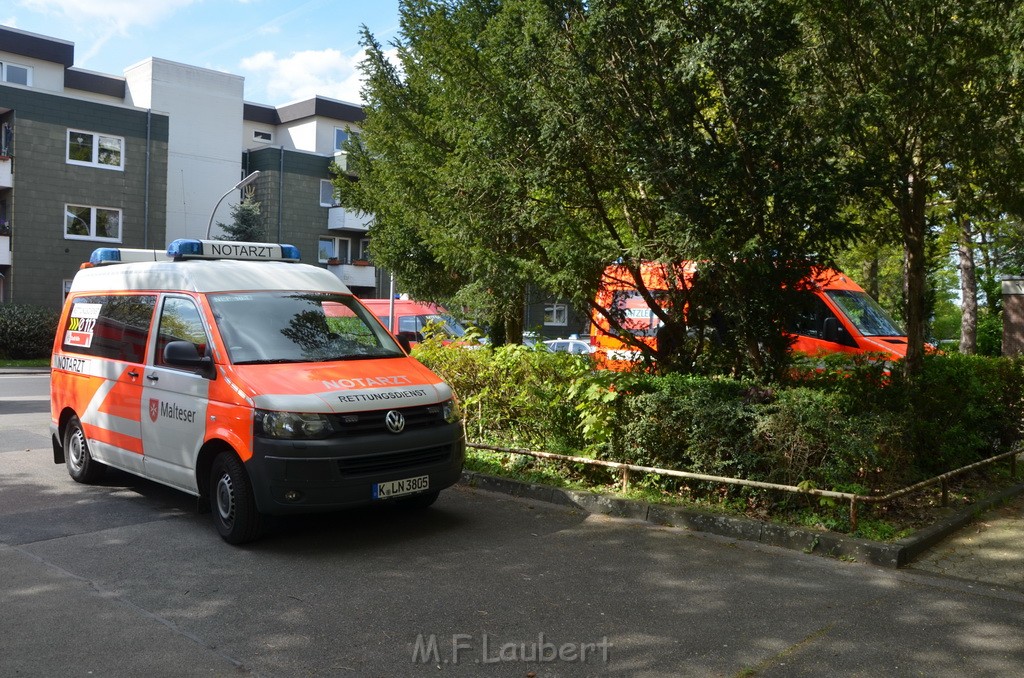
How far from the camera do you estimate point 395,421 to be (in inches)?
263

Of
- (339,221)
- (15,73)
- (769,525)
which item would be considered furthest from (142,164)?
(769,525)

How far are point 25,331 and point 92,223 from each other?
5853 millimetres

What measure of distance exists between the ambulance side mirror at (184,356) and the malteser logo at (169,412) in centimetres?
42

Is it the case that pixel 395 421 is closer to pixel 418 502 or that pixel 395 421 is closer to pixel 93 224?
pixel 418 502

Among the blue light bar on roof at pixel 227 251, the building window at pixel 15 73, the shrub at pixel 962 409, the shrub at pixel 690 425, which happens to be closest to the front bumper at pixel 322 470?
the shrub at pixel 690 425

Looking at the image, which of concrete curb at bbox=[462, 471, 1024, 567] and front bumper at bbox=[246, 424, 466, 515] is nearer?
front bumper at bbox=[246, 424, 466, 515]

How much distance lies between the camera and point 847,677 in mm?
→ 4375

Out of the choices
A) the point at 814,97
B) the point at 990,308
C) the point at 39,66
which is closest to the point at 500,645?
the point at 814,97

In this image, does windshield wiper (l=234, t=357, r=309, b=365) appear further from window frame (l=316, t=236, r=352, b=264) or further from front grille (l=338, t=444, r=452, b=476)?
window frame (l=316, t=236, r=352, b=264)

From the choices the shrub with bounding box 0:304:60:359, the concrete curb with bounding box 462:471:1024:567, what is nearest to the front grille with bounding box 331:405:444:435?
the concrete curb with bounding box 462:471:1024:567

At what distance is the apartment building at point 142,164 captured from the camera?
32469 mm

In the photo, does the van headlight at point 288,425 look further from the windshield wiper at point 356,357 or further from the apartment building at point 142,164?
the apartment building at point 142,164

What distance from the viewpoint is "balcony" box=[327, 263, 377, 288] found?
138 feet

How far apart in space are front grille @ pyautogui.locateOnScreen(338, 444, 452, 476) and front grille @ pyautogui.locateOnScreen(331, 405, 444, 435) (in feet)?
0.63
